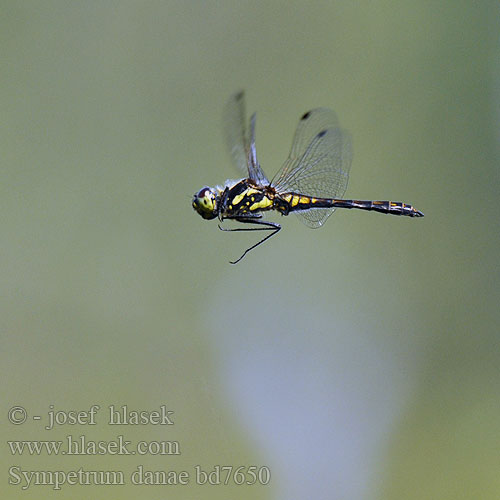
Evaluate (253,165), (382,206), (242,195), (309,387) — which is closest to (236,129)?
(253,165)

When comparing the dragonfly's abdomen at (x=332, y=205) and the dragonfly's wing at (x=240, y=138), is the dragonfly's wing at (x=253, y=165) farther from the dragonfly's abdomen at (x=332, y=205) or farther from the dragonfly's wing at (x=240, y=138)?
the dragonfly's abdomen at (x=332, y=205)

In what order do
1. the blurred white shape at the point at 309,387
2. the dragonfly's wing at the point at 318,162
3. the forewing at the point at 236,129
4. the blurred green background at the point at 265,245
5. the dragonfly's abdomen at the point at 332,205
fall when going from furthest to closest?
the blurred green background at the point at 265,245, the blurred white shape at the point at 309,387, the dragonfly's abdomen at the point at 332,205, the dragonfly's wing at the point at 318,162, the forewing at the point at 236,129

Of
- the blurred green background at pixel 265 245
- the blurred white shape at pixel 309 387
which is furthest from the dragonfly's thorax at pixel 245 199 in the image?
the blurred white shape at pixel 309 387

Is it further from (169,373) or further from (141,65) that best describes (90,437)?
(141,65)

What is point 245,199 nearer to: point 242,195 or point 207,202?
point 242,195

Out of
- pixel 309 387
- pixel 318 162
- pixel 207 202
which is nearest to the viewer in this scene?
pixel 207 202

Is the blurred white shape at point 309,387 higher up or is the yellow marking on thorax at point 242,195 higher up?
the yellow marking on thorax at point 242,195

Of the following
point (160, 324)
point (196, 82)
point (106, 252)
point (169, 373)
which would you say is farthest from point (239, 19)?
point (169, 373)

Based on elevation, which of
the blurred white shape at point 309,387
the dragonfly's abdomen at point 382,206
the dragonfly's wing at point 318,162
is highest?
the dragonfly's wing at point 318,162
